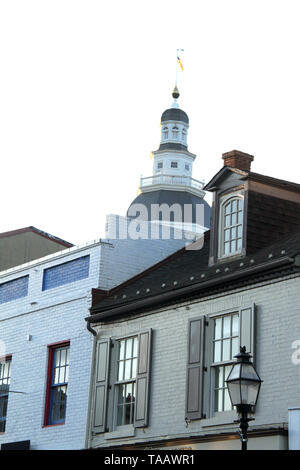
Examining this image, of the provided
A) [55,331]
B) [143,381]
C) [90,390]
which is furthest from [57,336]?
[143,381]

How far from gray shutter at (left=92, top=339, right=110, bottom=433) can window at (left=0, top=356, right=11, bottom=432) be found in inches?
158

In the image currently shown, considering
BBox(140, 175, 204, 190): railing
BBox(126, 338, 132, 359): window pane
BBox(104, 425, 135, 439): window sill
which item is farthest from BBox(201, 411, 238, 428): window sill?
BBox(140, 175, 204, 190): railing

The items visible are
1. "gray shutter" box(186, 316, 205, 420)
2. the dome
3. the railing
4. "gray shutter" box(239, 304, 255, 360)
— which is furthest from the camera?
the railing

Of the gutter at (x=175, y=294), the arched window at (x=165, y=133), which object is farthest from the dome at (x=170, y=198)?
the gutter at (x=175, y=294)

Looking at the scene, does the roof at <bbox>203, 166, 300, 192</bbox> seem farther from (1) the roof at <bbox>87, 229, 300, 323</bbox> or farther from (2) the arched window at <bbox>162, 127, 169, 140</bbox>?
(2) the arched window at <bbox>162, 127, 169, 140</bbox>

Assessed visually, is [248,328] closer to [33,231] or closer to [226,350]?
[226,350]

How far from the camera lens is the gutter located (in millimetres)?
17375

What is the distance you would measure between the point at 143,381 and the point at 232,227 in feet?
12.2

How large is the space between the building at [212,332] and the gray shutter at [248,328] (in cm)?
2

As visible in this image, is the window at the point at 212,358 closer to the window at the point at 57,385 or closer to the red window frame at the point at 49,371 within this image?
the window at the point at 57,385
